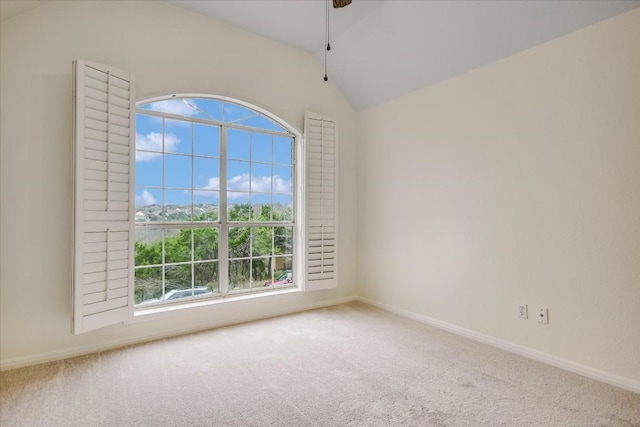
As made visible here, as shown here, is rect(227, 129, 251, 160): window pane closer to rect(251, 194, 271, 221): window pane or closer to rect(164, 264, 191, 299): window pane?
rect(251, 194, 271, 221): window pane

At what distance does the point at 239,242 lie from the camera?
3.53 m

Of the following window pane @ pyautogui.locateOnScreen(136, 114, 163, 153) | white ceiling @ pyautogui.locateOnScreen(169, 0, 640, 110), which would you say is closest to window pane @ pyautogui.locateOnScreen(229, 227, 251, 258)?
window pane @ pyautogui.locateOnScreen(136, 114, 163, 153)

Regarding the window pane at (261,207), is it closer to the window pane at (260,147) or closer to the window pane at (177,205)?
the window pane at (260,147)

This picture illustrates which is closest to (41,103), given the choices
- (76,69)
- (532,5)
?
(76,69)

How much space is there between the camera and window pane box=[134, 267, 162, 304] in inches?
117

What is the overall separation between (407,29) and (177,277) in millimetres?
3126

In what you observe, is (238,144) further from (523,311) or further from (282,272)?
(523,311)

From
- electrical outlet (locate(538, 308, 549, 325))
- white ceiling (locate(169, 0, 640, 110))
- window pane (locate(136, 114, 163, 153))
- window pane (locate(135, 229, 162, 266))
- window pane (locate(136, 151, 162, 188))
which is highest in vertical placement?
white ceiling (locate(169, 0, 640, 110))

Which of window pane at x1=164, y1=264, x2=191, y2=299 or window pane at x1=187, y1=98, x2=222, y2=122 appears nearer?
window pane at x1=164, y1=264, x2=191, y2=299

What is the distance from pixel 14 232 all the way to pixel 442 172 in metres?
3.50

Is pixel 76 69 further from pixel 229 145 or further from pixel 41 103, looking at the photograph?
pixel 229 145

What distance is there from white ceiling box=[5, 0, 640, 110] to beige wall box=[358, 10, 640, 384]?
123 millimetres

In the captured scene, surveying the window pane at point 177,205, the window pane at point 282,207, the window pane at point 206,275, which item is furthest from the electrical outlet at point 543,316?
the window pane at point 177,205

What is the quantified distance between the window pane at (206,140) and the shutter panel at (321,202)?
955 mm
